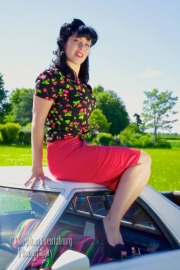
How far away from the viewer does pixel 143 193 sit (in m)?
2.88

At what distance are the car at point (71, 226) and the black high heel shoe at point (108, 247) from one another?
3 centimetres

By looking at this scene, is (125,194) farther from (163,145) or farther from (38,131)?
(163,145)

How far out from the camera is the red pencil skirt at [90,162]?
2.67 metres

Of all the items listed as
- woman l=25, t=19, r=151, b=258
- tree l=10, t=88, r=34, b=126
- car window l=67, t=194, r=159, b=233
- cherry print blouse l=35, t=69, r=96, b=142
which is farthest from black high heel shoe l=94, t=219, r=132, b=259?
tree l=10, t=88, r=34, b=126

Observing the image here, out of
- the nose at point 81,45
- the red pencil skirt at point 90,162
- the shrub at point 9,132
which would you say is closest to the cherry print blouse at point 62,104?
the red pencil skirt at point 90,162

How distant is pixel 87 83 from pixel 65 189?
0.92 m

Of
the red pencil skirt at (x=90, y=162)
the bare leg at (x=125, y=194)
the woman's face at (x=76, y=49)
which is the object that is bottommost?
the bare leg at (x=125, y=194)

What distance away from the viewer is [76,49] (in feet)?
9.71

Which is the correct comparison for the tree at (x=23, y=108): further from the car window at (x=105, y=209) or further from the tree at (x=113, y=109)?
the car window at (x=105, y=209)

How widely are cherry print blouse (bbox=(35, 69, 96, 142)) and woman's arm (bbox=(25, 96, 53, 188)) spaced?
0.15 feet

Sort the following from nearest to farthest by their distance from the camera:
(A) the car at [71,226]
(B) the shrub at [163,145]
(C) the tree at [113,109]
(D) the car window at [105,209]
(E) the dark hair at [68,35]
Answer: (A) the car at [71,226]
(D) the car window at [105,209]
(E) the dark hair at [68,35]
(B) the shrub at [163,145]
(C) the tree at [113,109]

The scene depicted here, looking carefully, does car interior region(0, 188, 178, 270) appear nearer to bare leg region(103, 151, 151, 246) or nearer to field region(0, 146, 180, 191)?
bare leg region(103, 151, 151, 246)

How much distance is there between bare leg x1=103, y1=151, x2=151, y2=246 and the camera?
103 inches

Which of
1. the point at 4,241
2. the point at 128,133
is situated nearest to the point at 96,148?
the point at 4,241
